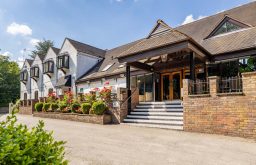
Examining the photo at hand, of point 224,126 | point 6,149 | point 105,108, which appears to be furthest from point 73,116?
point 6,149

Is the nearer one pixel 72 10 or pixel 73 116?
pixel 72 10

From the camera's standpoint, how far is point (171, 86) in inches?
683

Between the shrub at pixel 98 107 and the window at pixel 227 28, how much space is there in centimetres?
1001

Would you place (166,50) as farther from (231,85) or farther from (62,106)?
(62,106)

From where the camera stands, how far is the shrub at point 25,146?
6.08 feet

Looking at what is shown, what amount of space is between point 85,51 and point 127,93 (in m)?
14.9

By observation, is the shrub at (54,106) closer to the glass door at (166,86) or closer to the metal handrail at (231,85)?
the glass door at (166,86)

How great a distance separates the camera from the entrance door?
16.9 metres

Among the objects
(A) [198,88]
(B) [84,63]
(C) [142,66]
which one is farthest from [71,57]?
(A) [198,88]

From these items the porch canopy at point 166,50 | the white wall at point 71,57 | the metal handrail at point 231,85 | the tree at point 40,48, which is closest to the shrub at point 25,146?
the metal handrail at point 231,85

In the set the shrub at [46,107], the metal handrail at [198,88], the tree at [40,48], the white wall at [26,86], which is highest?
the tree at [40,48]

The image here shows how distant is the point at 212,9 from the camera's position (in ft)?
65.8

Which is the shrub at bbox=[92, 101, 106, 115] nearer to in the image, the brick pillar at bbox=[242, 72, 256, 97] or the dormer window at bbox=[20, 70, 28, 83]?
the brick pillar at bbox=[242, 72, 256, 97]

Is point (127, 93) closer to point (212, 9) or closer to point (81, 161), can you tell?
point (81, 161)
